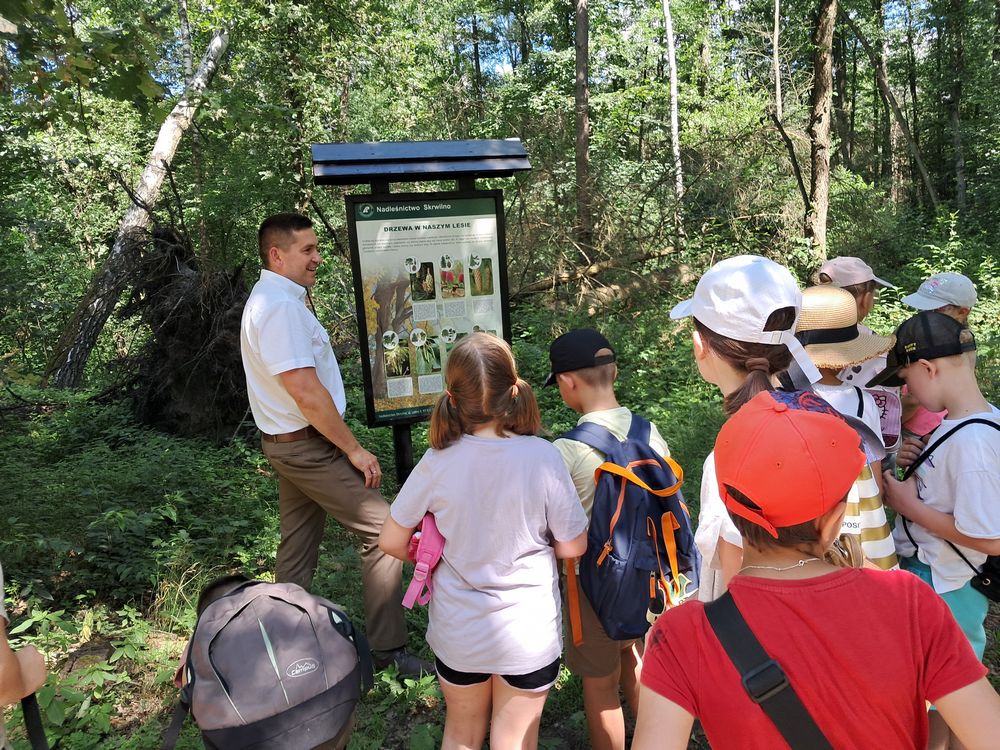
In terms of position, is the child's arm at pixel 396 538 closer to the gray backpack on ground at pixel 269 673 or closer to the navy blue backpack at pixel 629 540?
the gray backpack on ground at pixel 269 673

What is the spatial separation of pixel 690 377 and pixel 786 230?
4937 millimetres

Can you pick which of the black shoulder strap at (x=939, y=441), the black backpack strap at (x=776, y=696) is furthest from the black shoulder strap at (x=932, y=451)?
the black backpack strap at (x=776, y=696)

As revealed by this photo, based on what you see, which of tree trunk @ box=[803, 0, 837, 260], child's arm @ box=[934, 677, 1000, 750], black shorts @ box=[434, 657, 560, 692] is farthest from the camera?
tree trunk @ box=[803, 0, 837, 260]

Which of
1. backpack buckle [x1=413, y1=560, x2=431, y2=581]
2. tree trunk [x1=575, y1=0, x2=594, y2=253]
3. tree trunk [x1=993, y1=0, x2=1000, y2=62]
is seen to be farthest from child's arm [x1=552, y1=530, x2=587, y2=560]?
tree trunk [x1=993, y1=0, x2=1000, y2=62]

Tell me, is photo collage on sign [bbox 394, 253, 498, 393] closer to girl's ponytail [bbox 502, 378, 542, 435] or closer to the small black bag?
girl's ponytail [bbox 502, 378, 542, 435]

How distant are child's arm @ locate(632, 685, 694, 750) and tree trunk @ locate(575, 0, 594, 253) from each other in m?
9.48

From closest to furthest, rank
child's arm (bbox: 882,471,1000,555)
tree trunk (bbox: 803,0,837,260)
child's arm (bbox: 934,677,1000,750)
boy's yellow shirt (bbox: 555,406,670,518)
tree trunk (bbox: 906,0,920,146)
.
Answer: child's arm (bbox: 934,677,1000,750) → child's arm (bbox: 882,471,1000,555) → boy's yellow shirt (bbox: 555,406,670,518) → tree trunk (bbox: 803,0,837,260) → tree trunk (bbox: 906,0,920,146)

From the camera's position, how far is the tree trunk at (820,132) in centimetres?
1113

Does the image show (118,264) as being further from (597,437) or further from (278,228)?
(597,437)

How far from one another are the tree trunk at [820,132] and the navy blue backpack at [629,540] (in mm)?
10163

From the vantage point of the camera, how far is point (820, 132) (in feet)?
36.9

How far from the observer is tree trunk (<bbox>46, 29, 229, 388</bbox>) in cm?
715

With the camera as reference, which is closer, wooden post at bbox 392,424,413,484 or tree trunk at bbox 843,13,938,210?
wooden post at bbox 392,424,413,484

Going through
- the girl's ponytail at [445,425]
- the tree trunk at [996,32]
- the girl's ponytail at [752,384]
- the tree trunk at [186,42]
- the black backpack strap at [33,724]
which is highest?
the tree trunk at [996,32]
